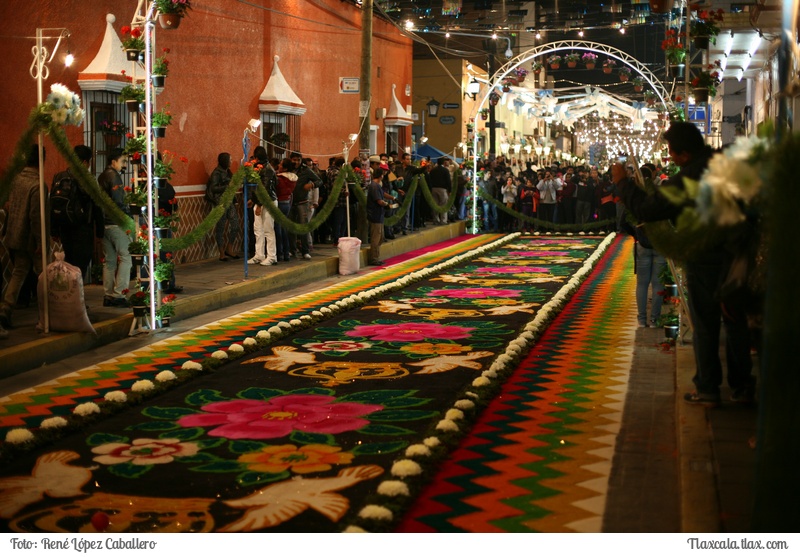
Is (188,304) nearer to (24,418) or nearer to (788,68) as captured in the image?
(24,418)

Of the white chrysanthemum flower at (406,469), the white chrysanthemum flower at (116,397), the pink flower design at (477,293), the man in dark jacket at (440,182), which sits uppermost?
the man in dark jacket at (440,182)

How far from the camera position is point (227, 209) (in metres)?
18.0

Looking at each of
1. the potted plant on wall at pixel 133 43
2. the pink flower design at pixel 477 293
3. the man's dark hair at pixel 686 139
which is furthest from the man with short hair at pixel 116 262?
the man's dark hair at pixel 686 139

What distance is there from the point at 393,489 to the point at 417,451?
0.76 metres

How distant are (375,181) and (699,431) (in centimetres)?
1387

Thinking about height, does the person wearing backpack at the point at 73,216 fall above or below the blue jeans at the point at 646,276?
above

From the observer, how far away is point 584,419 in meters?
7.68

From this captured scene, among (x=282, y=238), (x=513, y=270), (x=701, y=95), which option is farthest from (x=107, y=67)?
(x=701, y=95)

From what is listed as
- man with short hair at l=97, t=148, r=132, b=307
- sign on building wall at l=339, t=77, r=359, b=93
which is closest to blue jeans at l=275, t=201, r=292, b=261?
sign on building wall at l=339, t=77, r=359, b=93

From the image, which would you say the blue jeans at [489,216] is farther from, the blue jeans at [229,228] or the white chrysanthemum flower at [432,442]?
the white chrysanthemum flower at [432,442]

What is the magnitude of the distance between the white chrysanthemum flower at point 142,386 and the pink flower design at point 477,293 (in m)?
6.91

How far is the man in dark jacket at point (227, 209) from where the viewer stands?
18.2 m

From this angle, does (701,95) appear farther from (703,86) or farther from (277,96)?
(277,96)
